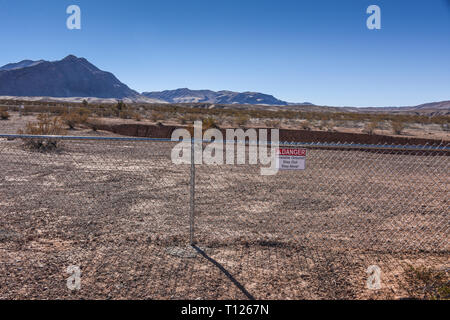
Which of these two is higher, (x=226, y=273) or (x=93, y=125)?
(x=93, y=125)

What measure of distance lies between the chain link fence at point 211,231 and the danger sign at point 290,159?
0.67 metres

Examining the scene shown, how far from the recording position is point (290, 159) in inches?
206

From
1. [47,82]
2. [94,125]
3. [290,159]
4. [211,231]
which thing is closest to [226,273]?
→ [211,231]

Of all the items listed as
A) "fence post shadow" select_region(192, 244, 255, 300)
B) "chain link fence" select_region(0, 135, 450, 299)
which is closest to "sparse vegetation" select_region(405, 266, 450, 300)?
"chain link fence" select_region(0, 135, 450, 299)

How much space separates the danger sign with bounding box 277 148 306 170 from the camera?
518cm

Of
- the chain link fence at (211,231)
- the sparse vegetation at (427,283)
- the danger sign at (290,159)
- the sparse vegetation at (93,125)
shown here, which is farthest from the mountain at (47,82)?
the sparse vegetation at (427,283)

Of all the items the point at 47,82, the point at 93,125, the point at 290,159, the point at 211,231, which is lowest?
the point at 211,231

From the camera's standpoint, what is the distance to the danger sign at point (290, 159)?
518cm

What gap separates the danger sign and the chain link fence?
26.2 inches

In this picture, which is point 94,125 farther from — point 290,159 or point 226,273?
point 226,273

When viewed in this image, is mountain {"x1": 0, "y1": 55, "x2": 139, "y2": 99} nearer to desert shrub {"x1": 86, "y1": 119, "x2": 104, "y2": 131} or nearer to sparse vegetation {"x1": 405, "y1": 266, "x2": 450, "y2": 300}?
desert shrub {"x1": 86, "y1": 119, "x2": 104, "y2": 131}

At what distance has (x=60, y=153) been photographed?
562 inches

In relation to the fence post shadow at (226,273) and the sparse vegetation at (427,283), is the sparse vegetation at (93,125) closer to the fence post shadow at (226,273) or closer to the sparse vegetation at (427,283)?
the fence post shadow at (226,273)

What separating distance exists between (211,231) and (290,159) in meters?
2.18
